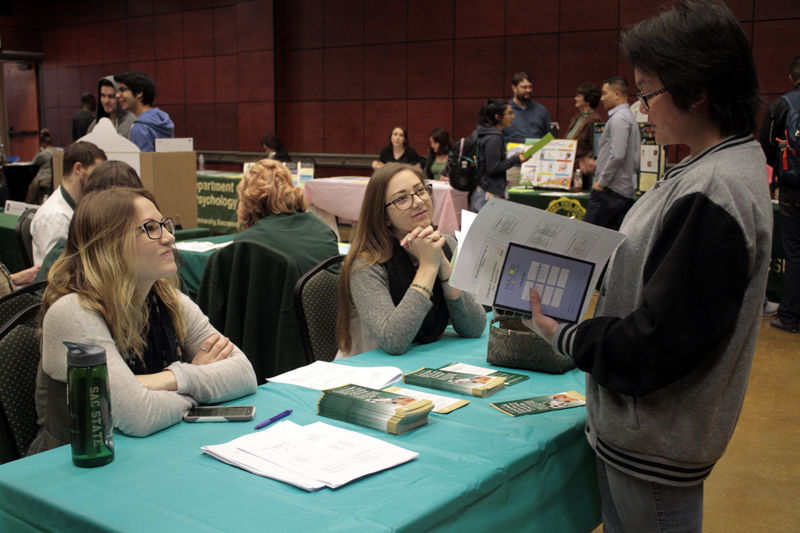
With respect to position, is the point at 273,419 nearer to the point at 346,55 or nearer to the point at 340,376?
the point at 340,376

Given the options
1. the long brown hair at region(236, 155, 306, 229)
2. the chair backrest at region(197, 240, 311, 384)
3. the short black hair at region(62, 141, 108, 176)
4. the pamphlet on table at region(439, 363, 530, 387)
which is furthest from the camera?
the short black hair at region(62, 141, 108, 176)

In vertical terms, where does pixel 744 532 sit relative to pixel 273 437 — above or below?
below

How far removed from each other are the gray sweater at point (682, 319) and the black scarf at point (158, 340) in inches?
43.5

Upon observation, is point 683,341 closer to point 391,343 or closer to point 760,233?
point 760,233

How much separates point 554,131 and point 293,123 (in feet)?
16.0

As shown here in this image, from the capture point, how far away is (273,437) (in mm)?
1568

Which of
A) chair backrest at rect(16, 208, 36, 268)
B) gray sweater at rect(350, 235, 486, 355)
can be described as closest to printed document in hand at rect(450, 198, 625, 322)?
gray sweater at rect(350, 235, 486, 355)

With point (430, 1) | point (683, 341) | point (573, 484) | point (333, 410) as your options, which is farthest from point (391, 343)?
point (430, 1)

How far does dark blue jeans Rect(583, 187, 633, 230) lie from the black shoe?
1411 millimetres

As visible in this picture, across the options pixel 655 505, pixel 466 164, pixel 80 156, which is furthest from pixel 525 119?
pixel 655 505

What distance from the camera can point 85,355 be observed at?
1.36 m

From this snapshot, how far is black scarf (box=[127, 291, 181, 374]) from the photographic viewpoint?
192cm

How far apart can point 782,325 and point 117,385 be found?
4892 mm

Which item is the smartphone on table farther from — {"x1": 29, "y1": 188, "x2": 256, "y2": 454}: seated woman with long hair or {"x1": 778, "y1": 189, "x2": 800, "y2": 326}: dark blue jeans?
{"x1": 778, "y1": 189, "x2": 800, "y2": 326}: dark blue jeans
